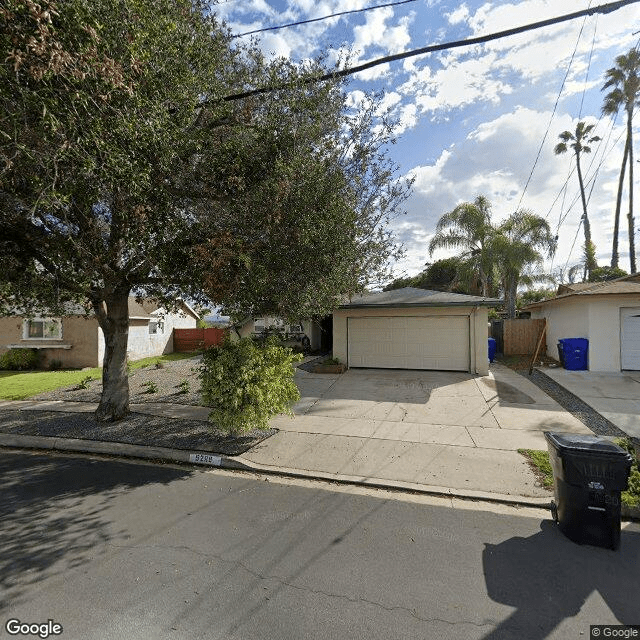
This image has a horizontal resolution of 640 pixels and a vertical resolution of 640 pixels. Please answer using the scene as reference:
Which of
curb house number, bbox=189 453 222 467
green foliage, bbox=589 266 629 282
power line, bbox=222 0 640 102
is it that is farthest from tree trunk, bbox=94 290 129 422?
green foliage, bbox=589 266 629 282

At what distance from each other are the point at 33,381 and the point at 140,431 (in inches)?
338

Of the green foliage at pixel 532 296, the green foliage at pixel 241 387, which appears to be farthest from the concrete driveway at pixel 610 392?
the green foliage at pixel 532 296

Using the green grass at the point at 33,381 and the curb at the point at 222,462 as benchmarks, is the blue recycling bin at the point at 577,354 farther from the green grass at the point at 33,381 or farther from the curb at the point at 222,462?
the green grass at the point at 33,381

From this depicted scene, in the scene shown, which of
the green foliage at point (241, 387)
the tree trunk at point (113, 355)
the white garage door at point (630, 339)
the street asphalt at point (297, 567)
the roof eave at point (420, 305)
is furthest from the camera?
the white garage door at point (630, 339)

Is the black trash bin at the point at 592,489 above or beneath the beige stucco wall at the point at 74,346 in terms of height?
beneath

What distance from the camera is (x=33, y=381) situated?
39.5ft

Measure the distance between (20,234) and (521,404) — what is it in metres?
10.4

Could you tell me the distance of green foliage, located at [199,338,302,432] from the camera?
556 centimetres

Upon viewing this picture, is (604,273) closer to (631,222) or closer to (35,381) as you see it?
(631,222)

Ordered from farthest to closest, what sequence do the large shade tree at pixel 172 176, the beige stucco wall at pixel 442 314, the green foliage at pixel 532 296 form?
the green foliage at pixel 532 296
the beige stucco wall at pixel 442 314
the large shade tree at pixel 172 176

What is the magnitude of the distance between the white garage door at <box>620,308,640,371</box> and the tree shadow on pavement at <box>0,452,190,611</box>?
45.6 ft

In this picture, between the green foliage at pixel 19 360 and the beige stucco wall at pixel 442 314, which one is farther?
the green foliage at pixel 19 360

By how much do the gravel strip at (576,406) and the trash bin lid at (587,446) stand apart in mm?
3497

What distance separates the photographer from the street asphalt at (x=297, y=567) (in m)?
2.46
